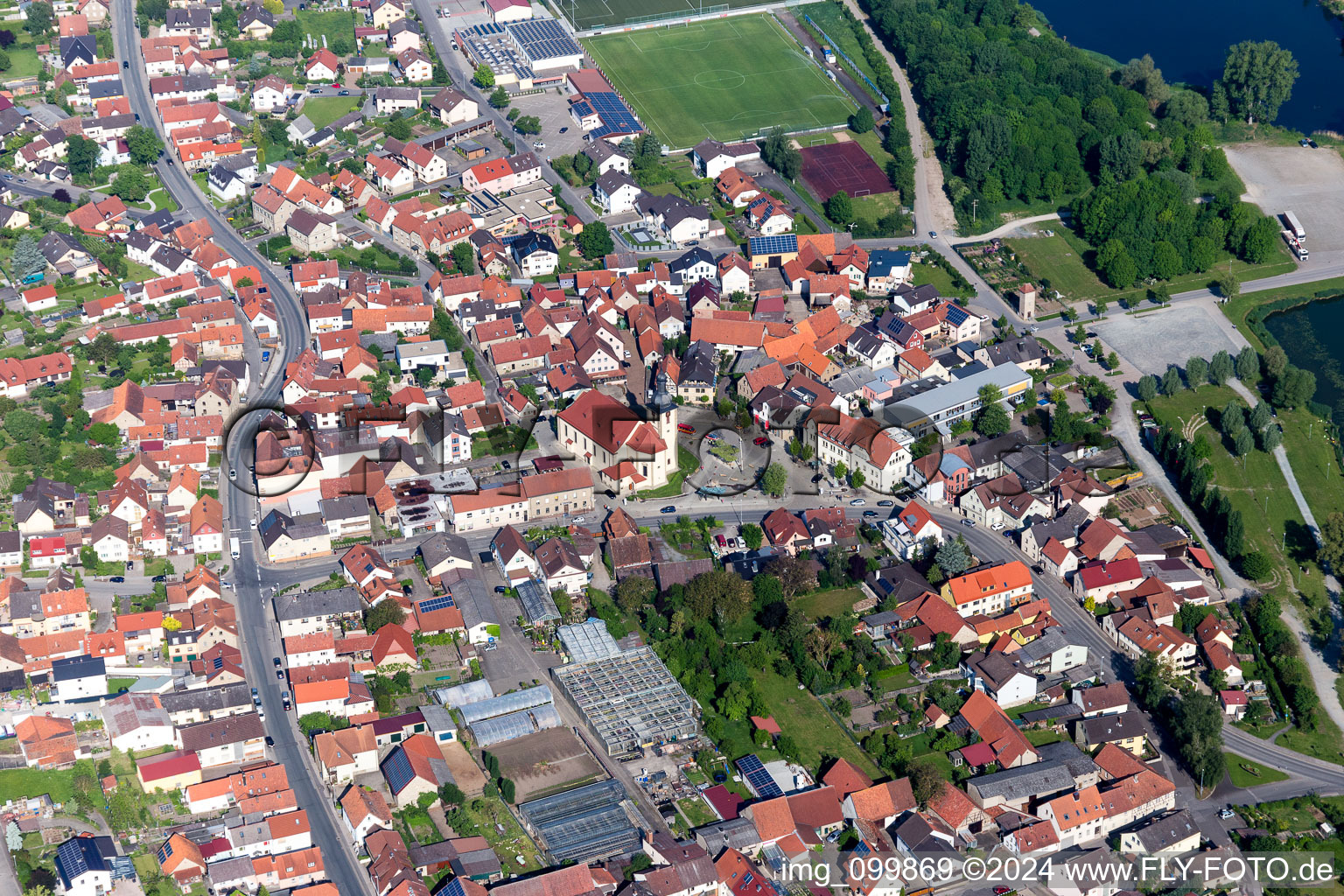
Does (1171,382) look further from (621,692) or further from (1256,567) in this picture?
(621,692)

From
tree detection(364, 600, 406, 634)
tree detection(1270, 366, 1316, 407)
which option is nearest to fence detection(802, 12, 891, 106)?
tree detection(1270, 366, 1316, 407)

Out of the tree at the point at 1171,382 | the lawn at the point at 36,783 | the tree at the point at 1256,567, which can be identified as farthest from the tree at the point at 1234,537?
the lawn at the point at 36,783

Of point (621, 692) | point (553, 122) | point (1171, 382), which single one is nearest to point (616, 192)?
point (553, 122)

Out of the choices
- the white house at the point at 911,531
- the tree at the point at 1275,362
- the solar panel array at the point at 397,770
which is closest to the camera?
the solar panel array at the point at 397,770

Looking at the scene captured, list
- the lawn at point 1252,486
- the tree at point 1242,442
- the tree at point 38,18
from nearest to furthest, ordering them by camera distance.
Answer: the lawn at point 1252,486 < the tree at point 1242,442 < the tree at point 38,18

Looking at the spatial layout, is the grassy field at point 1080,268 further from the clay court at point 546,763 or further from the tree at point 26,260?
the tree at point 26,260
